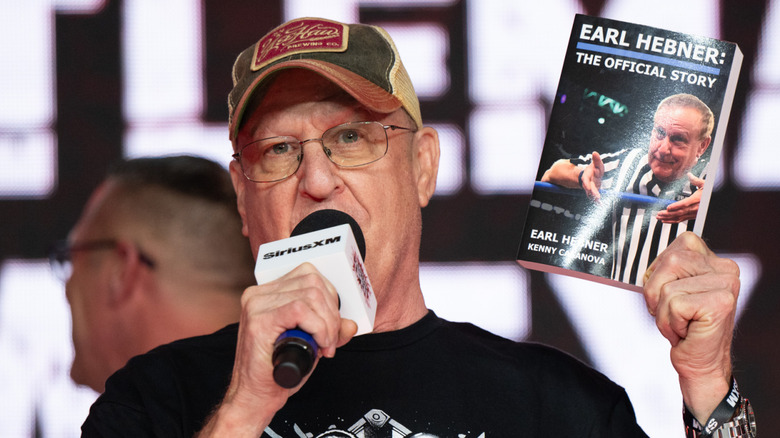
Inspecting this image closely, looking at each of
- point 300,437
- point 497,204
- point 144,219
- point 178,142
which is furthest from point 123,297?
point 300,437

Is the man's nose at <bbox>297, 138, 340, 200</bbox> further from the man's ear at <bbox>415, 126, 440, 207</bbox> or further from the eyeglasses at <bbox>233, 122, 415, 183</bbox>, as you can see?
the man's ear at <bbox>415, 126, 440, 207</bbox>

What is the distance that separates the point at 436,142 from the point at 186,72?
121cm

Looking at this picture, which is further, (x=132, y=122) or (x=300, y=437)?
(x=132, y=122)

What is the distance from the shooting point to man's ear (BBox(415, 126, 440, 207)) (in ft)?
6.50

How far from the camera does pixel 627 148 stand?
1702mm

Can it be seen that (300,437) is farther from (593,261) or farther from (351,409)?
(593,261)

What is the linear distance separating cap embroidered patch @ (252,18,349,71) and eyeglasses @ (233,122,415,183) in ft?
0.50

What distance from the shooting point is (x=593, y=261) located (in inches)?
67.1

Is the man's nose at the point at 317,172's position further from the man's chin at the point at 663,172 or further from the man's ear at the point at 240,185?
the man's chin at the point at 663,172

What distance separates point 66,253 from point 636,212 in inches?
71.8


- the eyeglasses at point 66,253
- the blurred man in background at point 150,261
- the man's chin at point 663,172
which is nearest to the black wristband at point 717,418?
the man's chin at point 663,172

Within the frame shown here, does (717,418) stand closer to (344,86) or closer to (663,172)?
(663,172)

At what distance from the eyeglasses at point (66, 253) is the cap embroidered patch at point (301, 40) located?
1.22 metres

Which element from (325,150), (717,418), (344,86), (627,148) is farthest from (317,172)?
(717,418)
